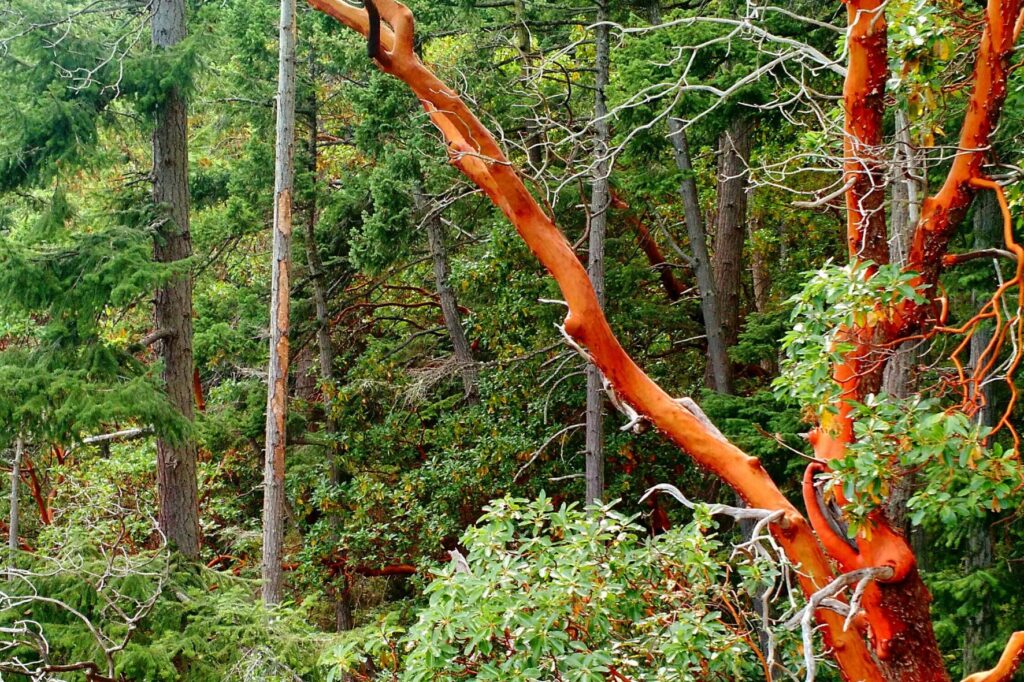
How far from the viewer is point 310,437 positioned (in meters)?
13.3

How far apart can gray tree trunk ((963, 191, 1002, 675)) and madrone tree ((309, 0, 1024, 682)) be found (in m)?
2.02

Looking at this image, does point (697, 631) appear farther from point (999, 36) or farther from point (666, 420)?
point (999, 36)

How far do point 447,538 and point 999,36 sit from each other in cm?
934

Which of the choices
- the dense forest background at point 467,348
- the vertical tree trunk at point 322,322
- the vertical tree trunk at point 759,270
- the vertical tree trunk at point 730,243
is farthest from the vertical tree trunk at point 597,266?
the vertical tree trunk at point 759,270

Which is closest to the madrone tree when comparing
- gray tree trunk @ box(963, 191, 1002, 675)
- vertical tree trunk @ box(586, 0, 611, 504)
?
gray tree trunk @ box(963, 191, 1002, 675)

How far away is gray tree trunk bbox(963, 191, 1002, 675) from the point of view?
6.61 m

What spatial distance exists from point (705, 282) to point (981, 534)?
456 cm

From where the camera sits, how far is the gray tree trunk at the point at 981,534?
661 centimetres

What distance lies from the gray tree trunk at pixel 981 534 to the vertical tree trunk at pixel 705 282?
3770 millimetres

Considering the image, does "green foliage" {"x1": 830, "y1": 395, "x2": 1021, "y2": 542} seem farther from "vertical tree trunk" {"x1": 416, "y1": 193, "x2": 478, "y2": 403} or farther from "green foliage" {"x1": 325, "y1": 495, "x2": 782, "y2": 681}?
"vertical tree trunk" {"x1": 416, "y1": 193, "x2": 478, "y2": 403}

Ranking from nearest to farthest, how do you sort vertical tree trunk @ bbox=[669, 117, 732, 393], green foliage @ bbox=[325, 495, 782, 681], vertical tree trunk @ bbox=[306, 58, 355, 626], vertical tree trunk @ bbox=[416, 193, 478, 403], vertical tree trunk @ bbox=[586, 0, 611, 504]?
1. green foliage @ bbox=[325, 495, 782, 681]
2. vertical tree trunk @ bbox=[586, 0, 611, 504]
3. vertical tree trunk @ bbox=[669, 117, 732, 393]
4. vertical tree trunk @ bbox=[416, 193, 478, 403]
5. vertical tree trunk @ bbox=[306, 58, 355, 626]

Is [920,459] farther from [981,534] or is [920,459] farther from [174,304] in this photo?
[174,304]

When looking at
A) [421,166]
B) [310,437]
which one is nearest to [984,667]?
[421,166]

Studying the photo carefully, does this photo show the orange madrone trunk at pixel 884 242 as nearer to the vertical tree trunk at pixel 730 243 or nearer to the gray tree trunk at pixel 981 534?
the gray tree trunk at pixel 981 534
